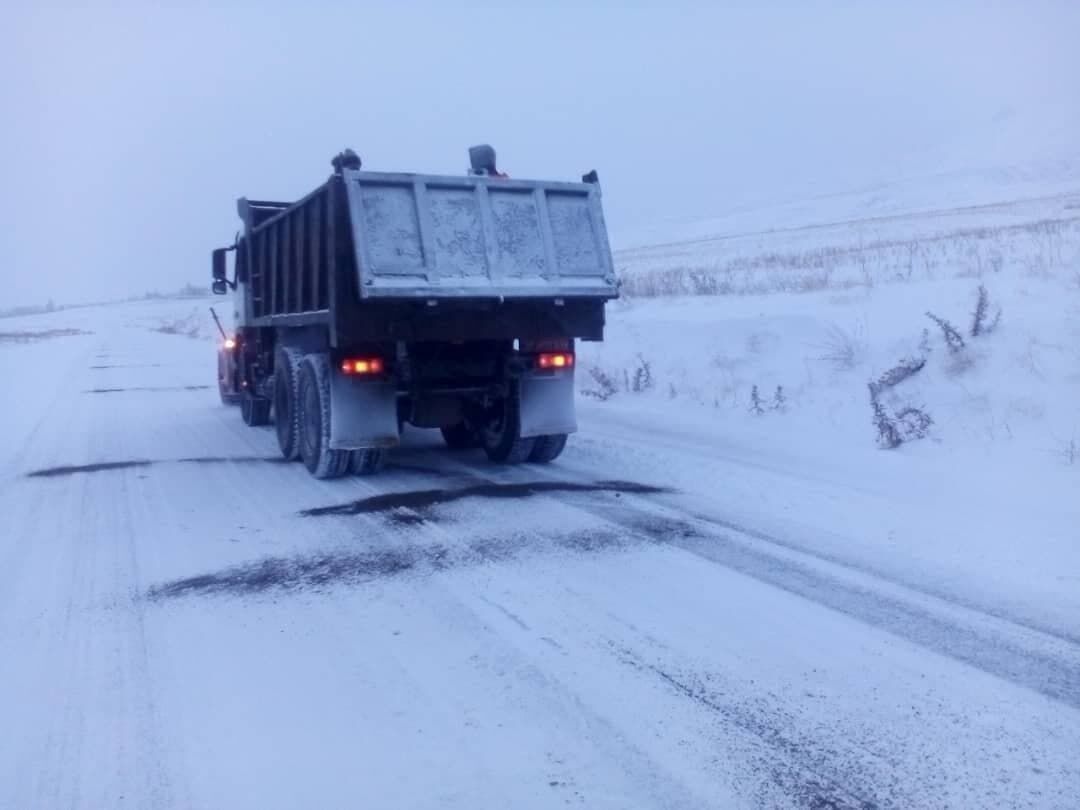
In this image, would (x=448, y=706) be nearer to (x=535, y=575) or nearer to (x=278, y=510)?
(x=535, y=575)

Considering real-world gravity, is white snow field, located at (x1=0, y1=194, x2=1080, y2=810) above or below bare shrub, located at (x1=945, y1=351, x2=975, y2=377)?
below

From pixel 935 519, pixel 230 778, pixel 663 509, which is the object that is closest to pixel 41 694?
pixel 230 778

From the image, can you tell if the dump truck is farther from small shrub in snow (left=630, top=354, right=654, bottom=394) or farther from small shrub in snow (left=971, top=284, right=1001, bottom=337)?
small shrub in snow (left=971, top=284, right=1001, bottom=337)

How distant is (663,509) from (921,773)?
470 centimetres

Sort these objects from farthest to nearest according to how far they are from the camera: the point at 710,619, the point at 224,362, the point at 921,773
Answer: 1. the point at 224,362
2. the point at 710,619
3. the point at 921,773

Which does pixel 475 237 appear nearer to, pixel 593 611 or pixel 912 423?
pixel 593 611

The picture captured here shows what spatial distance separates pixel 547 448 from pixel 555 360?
3.62 ft

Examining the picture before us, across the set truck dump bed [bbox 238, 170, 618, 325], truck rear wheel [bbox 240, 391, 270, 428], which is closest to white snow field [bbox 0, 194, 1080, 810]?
truck rear wheel [bbox 240, 391, 270, 428]

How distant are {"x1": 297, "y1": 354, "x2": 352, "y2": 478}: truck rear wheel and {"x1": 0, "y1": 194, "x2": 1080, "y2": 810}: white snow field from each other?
0.22 meters

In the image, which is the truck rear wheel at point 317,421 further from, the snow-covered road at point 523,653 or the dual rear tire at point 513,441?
the dual rear tire at point 513,441

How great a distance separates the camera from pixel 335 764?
4.23m

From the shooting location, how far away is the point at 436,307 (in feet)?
30.5

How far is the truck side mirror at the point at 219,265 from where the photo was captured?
50.4 ft

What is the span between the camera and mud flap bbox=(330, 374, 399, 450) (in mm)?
9859
